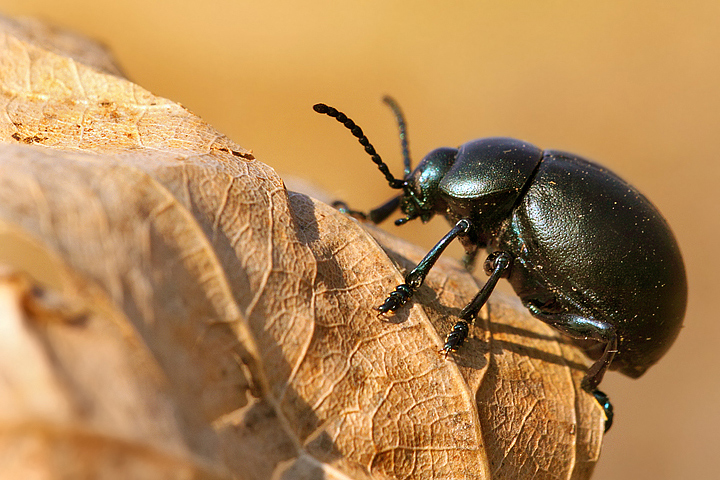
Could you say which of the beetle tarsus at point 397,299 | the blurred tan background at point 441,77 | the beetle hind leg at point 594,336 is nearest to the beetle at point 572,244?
the beetle hind leg at point 594,336

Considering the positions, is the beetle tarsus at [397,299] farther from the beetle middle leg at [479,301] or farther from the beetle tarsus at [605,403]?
the beetle tarsus at [605,403]

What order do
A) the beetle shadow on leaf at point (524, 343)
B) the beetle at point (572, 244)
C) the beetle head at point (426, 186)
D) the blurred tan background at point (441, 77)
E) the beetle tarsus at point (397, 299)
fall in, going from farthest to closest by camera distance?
the blurred tan background at point (441, 77), the beetle head at point (426, 186), the beetle at point (572, 244), the beetle shadow on leaf at point (524, 343), the beetle tarsus at point (397, 299)

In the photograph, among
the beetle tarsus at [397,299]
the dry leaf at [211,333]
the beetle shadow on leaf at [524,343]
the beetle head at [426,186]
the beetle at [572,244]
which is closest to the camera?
the dry leaf at [211,333]

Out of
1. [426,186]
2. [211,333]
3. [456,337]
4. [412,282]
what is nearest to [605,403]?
[456,337]

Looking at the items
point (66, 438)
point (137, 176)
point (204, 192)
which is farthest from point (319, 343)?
point (66, 438)

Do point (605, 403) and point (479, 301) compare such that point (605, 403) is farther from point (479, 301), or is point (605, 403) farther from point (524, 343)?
point (479, 301)

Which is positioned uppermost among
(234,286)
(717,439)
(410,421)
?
(234,286)

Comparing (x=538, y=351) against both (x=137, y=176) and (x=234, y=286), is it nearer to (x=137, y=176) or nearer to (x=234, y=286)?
(x=234, y=286)
